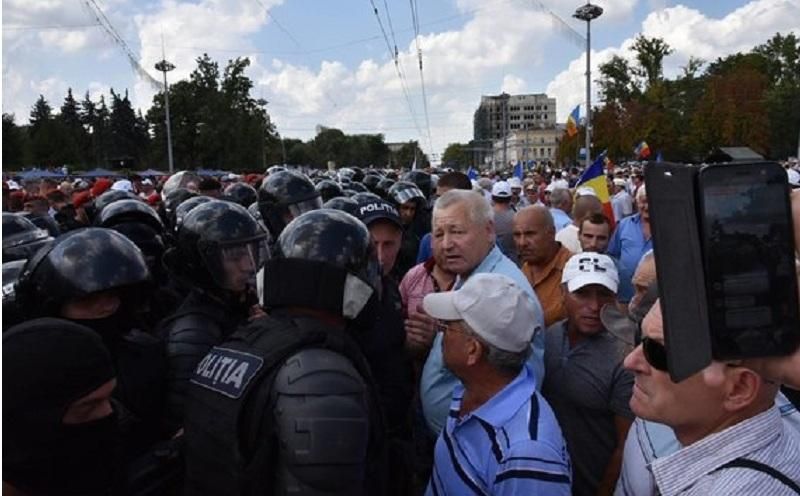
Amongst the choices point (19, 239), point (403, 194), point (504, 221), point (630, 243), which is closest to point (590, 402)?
point (630, 243)

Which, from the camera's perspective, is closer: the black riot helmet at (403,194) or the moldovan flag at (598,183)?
the black riot helmet at (403,194)

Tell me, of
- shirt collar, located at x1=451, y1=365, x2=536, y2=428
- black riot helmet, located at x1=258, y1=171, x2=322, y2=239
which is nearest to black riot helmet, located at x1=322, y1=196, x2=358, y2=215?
black riot helmet, located at x1=258, y1=171, x2=322, y2=239

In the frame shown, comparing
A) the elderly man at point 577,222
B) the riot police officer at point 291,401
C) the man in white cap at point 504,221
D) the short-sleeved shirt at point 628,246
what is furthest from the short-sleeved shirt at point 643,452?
the elderly man at point 577,222

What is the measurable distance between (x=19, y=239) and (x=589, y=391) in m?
3.67

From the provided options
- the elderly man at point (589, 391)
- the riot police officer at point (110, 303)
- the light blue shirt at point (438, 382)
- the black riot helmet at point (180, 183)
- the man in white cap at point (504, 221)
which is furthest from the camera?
the black riot helmet at point (180, 183)

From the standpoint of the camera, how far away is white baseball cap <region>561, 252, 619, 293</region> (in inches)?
144

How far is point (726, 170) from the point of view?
51.0 inches

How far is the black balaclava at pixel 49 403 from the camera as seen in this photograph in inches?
68.7

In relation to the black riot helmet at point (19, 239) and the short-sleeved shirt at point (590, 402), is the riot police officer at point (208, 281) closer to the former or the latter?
the black riot helmet at point (19, 239)

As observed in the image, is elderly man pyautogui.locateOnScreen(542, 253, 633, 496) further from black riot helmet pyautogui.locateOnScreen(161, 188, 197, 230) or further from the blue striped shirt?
black riot helmet pyautogui.locateOnScreen(161, 188, 197, 230)

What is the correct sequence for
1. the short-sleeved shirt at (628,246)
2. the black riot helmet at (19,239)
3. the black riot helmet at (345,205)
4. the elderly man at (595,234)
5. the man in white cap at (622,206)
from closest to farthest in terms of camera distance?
the black riot helmet at (19,239), the black riot helmet at (345,205), the elderly man at (595,234), the short-sleeved shirt at (628,246), the man in white cap at (622,206)

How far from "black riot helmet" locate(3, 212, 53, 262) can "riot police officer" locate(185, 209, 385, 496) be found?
8.31ft

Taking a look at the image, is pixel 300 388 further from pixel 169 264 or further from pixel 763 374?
pixel 169 264

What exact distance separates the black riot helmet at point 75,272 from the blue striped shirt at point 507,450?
1555 millimetres
